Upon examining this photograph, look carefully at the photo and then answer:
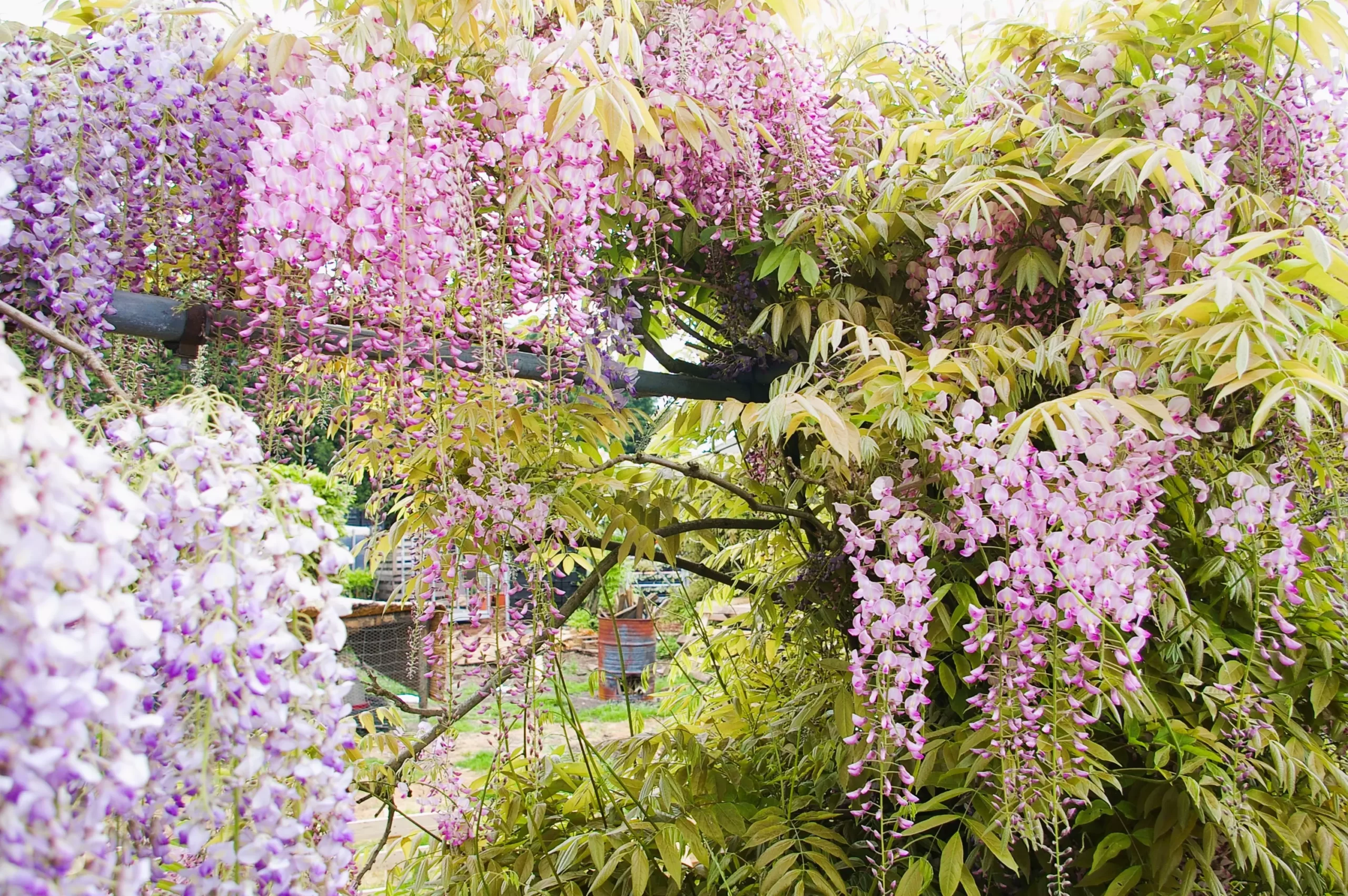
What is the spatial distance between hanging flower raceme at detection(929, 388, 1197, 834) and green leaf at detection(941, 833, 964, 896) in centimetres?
11

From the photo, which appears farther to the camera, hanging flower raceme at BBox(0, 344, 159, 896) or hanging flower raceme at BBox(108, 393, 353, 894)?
hanging flower raceme at BBox(108, 393, 353, 894)

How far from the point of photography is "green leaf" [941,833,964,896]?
139 cm

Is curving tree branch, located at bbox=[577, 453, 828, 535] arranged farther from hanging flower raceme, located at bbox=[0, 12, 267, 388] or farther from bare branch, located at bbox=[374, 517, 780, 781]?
hanging flower raceme, located at bbox=[0, 12, 267, 388]

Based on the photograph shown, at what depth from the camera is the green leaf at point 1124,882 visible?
151 cm

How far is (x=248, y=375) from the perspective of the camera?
1286 mm

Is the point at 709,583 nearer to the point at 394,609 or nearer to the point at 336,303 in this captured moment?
the point at 336,303

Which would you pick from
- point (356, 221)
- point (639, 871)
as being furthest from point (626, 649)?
point (356, 221)

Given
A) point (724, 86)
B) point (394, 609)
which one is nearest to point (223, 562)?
point (724, 86)

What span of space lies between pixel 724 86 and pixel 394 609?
14.0ft

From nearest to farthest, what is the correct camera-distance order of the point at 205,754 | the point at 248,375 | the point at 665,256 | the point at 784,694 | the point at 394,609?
1. the point at 205,754
2. the point at 248,375
3. the point at 665,256
4. the point at 784,694
5. the point at 394,609

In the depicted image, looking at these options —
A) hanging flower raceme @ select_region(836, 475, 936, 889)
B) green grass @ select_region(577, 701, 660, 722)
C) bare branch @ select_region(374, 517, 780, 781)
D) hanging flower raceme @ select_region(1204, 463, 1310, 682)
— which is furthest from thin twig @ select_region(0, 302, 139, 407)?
green grass @ select_region(577, 701, 660, 722)

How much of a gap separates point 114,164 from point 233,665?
80 centimetres

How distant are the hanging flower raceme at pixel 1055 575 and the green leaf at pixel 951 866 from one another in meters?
0.11

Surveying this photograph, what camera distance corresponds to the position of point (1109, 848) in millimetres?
1533
